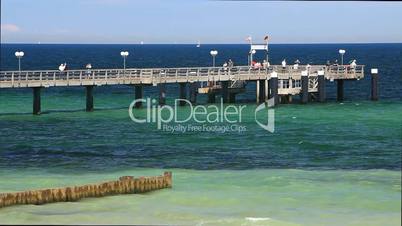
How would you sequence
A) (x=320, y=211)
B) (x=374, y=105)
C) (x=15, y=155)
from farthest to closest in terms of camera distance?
(x=374, y=105) < (x=15, y=155) < (x=320, y=211)

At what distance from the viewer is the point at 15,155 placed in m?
39.0

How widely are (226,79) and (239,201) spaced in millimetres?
37417

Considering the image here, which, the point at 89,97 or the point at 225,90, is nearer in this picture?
the point at 89,97

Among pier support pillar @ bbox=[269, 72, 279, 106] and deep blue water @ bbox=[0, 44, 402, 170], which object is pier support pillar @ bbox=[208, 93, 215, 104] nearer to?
pier support pillar @ bbox=[269, 72, 279, 106]

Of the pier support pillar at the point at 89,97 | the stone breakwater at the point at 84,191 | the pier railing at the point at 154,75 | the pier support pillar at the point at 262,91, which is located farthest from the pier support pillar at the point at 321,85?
the stone breakwater at the point at 84,191

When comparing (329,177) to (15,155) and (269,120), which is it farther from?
(269,120)

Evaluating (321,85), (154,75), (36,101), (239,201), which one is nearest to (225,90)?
(154,75)

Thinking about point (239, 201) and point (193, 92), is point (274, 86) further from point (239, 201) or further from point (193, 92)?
point (239, 201)

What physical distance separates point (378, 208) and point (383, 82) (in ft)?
244

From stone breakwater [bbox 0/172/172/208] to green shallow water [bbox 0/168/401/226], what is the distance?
0.32m

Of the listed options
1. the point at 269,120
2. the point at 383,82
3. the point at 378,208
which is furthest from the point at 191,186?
the point at 383,82

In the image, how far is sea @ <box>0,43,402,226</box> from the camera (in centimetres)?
2381

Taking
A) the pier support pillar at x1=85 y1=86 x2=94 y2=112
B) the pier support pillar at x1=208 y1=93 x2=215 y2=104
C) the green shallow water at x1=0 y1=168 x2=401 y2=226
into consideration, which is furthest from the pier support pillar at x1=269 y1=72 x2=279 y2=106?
the green shallow water at x1=0 y1=168 x2=401 y2=226

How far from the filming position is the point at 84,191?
25.5m
